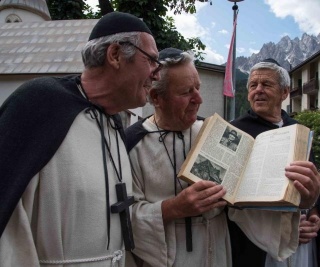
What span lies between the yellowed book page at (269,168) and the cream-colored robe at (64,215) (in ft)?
2.21

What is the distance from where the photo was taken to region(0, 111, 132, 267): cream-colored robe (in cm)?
124

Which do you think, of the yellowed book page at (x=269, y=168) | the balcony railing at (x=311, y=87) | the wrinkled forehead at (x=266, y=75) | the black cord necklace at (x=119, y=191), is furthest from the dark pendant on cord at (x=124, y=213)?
the balcony railing at (x=311, y=87)

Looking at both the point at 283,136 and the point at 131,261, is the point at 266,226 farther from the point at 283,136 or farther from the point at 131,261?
the point at 131,261

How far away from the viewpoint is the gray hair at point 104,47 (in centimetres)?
159

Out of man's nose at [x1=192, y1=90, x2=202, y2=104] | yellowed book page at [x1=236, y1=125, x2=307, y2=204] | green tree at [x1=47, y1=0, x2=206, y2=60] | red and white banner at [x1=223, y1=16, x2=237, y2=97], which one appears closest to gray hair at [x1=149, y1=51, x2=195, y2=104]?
man's nose at [x1=192, y1=90, x2=202, y2=104]

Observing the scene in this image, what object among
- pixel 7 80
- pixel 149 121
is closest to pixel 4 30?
pixel 7 80

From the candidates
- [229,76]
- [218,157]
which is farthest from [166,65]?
[229,76]

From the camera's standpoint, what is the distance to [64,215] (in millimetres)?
1333

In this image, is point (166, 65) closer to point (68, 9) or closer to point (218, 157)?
point (218, 157)

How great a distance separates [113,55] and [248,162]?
0.86 metres

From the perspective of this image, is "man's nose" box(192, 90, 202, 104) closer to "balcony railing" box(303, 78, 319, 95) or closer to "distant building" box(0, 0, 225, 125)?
"distant building" box(0, 0, 225, 125)

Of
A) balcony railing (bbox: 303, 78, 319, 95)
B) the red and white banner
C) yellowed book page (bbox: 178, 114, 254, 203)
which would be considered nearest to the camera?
yellowed book page (bbox: 178, 114, 254, 203)

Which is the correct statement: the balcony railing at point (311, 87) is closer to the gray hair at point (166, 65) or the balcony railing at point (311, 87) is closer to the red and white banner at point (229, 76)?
the red and white banner at point (229, 76)

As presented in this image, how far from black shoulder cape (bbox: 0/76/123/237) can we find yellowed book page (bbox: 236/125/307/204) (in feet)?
2.78
